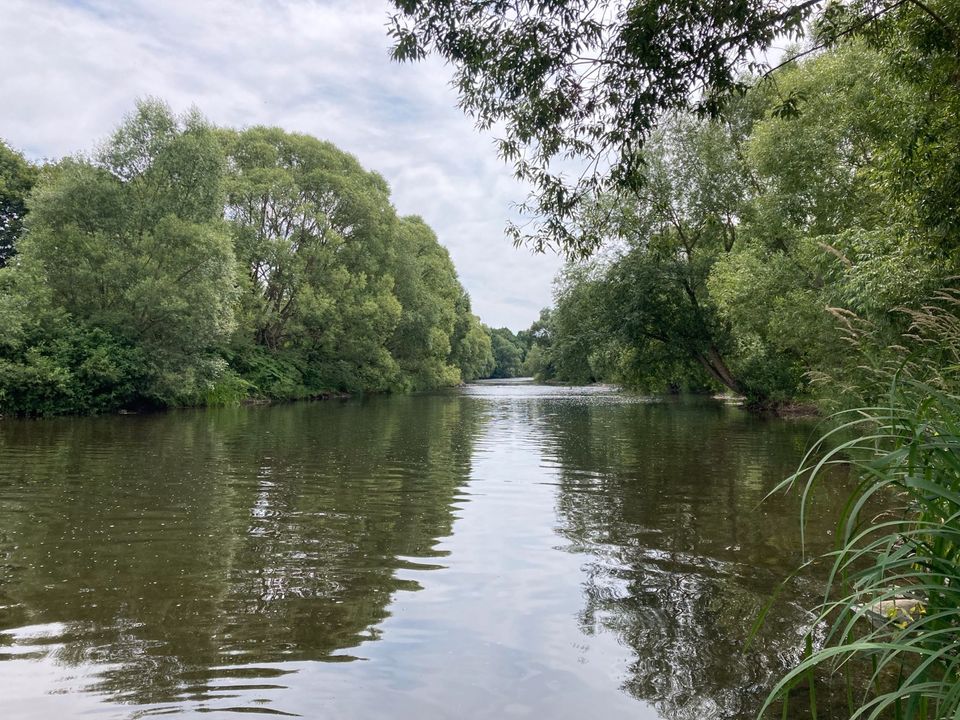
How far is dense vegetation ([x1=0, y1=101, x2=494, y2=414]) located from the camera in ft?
83.8

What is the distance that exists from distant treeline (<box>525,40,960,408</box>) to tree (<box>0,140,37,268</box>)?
2979 centimetres

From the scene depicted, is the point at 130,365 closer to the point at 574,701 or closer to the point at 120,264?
the point at 120,264

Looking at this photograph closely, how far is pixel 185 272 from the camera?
28.7 metres

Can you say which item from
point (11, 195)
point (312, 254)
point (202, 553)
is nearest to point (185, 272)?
point (312, 254)

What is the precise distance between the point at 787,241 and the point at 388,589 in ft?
72.1

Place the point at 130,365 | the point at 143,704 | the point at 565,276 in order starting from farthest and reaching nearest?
1. the point at 565,276
2. the point at 130,365
3. the point at 143,704

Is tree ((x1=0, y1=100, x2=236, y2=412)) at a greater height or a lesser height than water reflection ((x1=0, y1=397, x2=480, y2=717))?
greater

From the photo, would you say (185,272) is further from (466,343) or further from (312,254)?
(466,343)

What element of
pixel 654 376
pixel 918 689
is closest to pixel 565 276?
pixel 654 376

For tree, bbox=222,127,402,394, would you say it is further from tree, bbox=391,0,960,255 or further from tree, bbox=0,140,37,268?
tree, bbox=391,0,960,255

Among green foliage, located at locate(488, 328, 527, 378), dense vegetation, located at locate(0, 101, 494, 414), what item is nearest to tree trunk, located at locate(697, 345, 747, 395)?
dense vegetation, located at locate(0, 101, 494, 414)

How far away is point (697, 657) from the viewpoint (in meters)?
5.01

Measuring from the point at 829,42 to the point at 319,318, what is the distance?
38.6 metres

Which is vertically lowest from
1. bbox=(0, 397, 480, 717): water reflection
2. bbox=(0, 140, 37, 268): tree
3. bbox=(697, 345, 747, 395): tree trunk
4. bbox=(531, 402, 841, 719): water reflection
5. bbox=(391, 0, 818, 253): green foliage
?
bbox=(531, 402, 841, 719): water reflection
